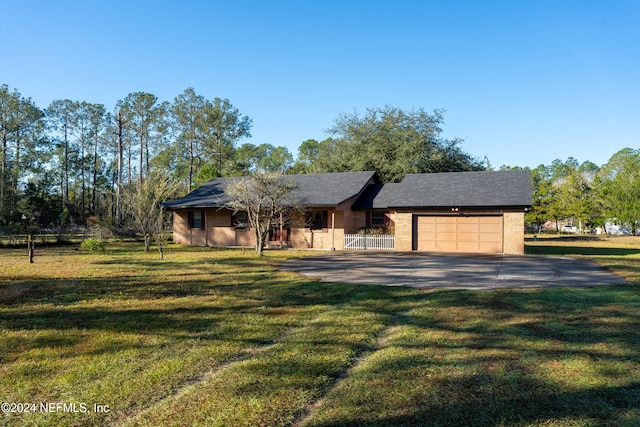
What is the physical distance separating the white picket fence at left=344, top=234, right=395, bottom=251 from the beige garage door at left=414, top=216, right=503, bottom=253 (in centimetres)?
152

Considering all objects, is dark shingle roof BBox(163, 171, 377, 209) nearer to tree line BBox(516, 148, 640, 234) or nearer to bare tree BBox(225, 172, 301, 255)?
bare tree BBox(225, 172, 301, 255)

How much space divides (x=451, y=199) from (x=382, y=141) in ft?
46.9

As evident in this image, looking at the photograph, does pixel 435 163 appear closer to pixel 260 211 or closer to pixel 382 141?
pixel 382 141

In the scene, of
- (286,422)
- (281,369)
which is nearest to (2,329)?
(281,369)

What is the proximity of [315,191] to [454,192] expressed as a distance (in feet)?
26.0

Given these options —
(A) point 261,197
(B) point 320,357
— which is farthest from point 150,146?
(B) point 320,357

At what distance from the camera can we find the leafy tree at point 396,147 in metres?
32.3

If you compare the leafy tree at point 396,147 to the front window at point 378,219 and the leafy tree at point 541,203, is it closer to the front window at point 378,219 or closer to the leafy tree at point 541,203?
the front window at point 378,219

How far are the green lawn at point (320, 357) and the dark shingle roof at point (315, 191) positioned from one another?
45.4ft

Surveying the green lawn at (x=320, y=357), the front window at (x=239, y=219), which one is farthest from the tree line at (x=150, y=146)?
the green lawn at (x=320, y=357)

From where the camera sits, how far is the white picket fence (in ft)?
72.3

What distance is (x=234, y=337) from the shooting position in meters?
5.68

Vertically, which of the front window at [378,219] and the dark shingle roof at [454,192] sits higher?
the dark shingle roof at [454,192]

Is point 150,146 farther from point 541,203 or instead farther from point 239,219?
point 541,203
